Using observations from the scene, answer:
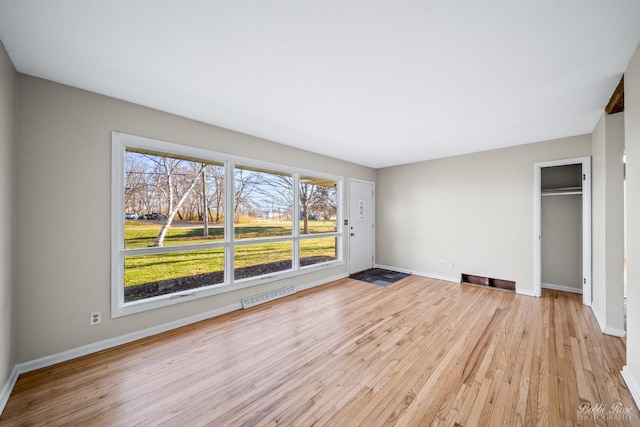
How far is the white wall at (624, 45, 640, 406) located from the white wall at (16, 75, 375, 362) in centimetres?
423

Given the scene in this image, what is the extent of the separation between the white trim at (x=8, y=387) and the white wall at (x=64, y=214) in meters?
0.12

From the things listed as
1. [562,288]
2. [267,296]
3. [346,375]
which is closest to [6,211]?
[267,296]

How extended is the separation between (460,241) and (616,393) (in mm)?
3073

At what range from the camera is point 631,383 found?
180 centimetres

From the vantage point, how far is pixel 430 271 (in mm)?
5109

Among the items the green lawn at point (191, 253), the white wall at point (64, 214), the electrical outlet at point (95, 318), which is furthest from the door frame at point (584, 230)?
the electrical outlet at point (95, 318)

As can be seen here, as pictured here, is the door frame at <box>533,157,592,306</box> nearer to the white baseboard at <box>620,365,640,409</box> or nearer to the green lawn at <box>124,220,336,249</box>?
the white baseboard at <box>620,365,640,409</box>

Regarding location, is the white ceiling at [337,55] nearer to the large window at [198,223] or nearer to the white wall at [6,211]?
the white wall at [6,211]

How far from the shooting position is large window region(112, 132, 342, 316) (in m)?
2.64

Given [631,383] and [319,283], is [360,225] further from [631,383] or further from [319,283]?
[631,383]

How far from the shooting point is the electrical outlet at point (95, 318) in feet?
7.70

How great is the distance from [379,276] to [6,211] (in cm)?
508

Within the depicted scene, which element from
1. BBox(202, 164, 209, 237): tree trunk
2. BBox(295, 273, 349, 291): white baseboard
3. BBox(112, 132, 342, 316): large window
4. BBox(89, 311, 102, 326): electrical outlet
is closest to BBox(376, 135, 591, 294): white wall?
BBox(295, 273, 349, 291): white baseboard

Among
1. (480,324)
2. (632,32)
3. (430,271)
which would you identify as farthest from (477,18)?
(430,271)
